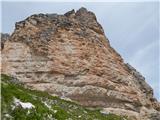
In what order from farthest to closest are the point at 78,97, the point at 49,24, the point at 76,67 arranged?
the point at 49,24 → the point at 76,67 → the point at 78,97

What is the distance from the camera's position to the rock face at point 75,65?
56.6m

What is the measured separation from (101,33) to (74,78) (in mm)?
10952

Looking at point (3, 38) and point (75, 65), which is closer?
point (75, 65)

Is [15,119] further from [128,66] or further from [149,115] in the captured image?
[128,66]

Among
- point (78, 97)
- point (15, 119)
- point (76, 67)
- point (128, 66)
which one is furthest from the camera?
point (128, 66)

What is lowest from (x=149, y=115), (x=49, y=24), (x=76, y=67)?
(x=149, y=115)

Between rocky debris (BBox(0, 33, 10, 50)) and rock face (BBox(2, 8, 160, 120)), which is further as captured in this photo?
rocky debris (BBox(0, 33, 10, 50))

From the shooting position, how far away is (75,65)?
59.7 m

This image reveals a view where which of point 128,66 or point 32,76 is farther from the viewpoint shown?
point 128,66

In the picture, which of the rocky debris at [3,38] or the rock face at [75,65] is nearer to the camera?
the rock face at [75,65]

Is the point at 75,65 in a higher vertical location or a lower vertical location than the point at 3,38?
lower

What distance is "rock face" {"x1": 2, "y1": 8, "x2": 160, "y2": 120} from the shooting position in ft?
186

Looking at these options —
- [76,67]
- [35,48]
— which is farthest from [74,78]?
[35,48]

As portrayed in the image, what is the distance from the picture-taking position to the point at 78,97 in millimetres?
55344
